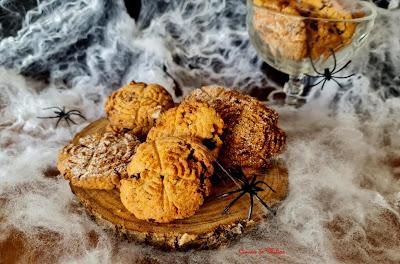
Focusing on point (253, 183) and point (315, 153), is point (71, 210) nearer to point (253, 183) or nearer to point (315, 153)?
point (253, 183)

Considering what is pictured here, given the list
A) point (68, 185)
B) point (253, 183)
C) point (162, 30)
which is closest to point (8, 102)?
point (68, 185)

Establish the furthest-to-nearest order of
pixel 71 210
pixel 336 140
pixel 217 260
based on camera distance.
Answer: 1. pixel 336 140
2. pixel 71 210
3. pixel 217 260

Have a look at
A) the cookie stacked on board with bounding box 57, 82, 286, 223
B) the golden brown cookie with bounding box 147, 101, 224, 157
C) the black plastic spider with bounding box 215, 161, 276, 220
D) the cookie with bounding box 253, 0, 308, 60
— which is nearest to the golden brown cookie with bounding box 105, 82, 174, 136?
the cookie stacked on board with bounding box 57, 82, 286, 223

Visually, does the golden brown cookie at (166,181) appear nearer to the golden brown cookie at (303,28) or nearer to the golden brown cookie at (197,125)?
the golden brown cookie at (197,125)

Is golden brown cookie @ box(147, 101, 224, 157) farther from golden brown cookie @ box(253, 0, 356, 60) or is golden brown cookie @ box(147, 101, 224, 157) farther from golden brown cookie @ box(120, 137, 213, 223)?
golden brown cookie @ box(253, 0, 356, 60)

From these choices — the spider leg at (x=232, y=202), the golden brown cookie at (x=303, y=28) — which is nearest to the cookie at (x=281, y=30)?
the golden brown cookie at (x=303, y=28)

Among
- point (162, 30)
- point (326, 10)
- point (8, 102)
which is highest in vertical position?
point (326, 10)

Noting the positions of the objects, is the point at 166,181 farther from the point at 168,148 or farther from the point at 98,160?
the point at 98,160
